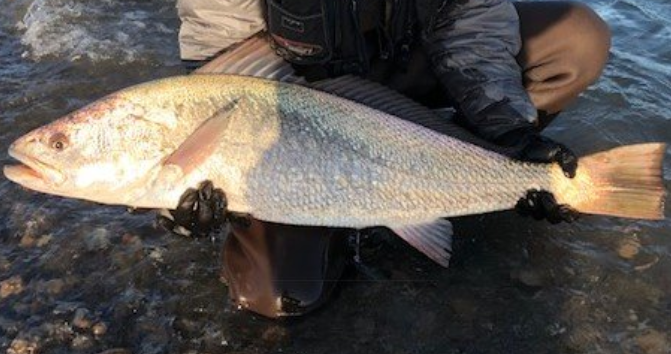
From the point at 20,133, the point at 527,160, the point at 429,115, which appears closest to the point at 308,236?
the point at 429,115

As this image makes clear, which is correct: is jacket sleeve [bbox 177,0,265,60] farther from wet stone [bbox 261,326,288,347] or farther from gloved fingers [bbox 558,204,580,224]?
gloved fingers [bbox 558,204,580,224]

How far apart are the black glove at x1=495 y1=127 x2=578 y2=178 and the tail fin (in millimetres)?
49

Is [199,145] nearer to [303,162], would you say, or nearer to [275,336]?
[303,162]

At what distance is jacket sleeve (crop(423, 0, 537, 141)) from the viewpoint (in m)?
3.18

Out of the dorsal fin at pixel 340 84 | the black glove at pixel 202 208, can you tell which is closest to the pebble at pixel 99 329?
the black glove at pixel 202 208

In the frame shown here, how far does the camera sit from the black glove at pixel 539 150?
2717mm

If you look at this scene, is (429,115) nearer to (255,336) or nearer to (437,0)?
(437,0)

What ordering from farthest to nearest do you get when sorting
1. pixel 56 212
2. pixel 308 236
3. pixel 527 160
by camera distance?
pixel 56 212 < pixel 308 236 < pixel 527 160

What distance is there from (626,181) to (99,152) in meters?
1.85

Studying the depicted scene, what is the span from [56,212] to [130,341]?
1.03m

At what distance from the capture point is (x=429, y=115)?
112 inches

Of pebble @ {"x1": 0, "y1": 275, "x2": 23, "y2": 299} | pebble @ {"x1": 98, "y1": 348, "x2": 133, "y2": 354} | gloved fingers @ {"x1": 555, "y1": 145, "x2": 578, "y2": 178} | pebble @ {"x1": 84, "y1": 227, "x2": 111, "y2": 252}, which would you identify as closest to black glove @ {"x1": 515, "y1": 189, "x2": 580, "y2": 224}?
gloved fingers @ {"x1": 555, "y1": 145, "x2": 578, "y2": 178}

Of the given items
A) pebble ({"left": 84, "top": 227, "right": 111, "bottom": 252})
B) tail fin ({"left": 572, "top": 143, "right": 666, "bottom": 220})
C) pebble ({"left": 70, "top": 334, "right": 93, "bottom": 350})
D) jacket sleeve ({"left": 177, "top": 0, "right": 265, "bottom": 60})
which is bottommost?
pebble ({"left": 84, "top": 227, "right": 111, "bottom": 252})

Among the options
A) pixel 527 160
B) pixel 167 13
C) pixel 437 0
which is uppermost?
pixel 437 0
